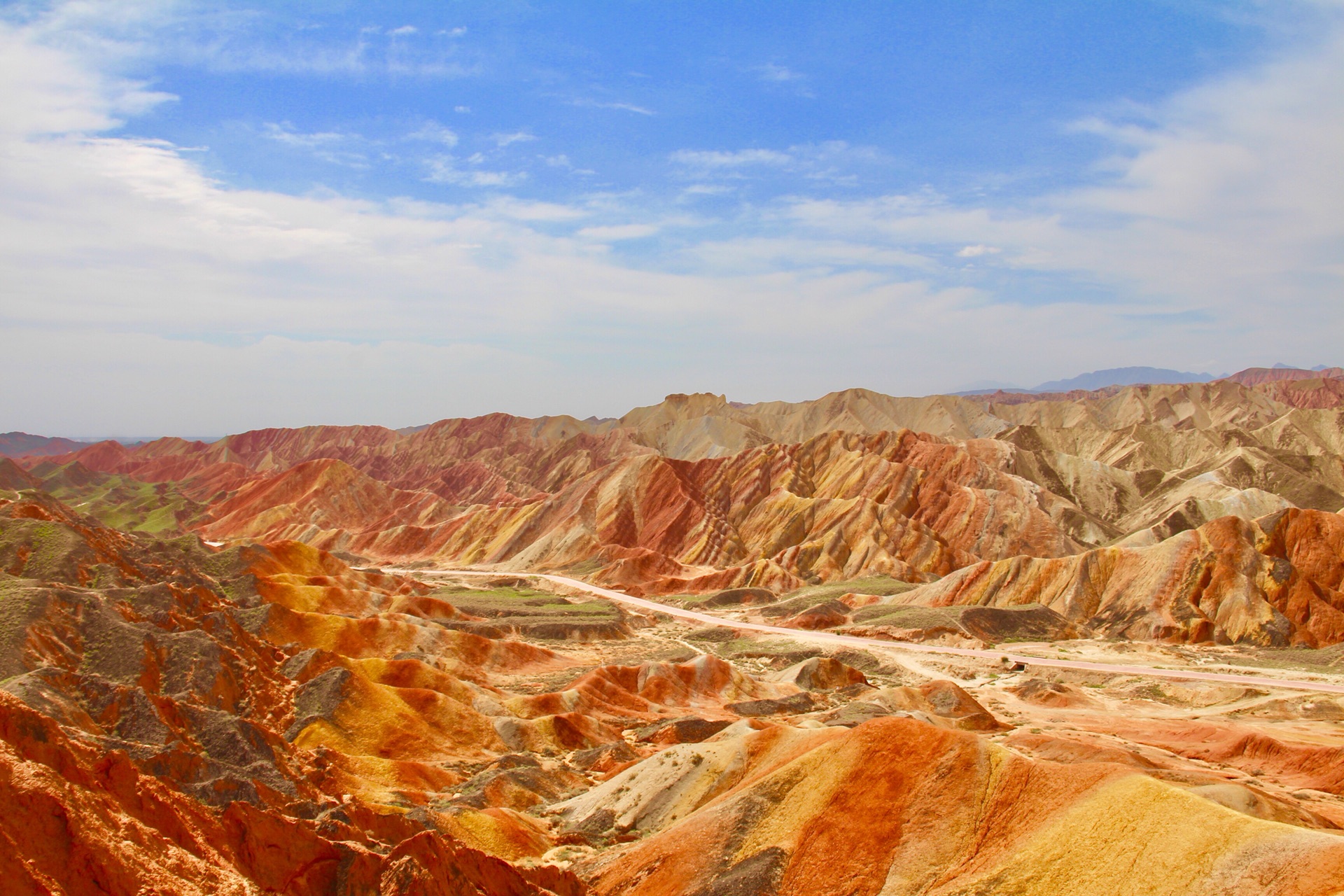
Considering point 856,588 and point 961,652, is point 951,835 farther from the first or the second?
point 856,588

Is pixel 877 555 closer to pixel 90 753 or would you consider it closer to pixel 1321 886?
pixel 1321 886

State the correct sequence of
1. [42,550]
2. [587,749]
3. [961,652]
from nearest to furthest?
[587,749]
[42,550]
[961,652]

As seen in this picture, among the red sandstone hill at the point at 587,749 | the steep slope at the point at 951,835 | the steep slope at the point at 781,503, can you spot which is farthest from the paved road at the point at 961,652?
the steep slope at the point at 951,835

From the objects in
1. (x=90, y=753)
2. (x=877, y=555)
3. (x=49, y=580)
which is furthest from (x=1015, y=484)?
(x=90, y=753)

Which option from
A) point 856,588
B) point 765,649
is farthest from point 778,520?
point 765,649

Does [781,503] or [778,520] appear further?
[781,503]

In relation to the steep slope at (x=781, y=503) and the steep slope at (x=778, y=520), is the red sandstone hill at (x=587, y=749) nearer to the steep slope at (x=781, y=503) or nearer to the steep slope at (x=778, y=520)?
the steep slope at (x=778, y=520)
